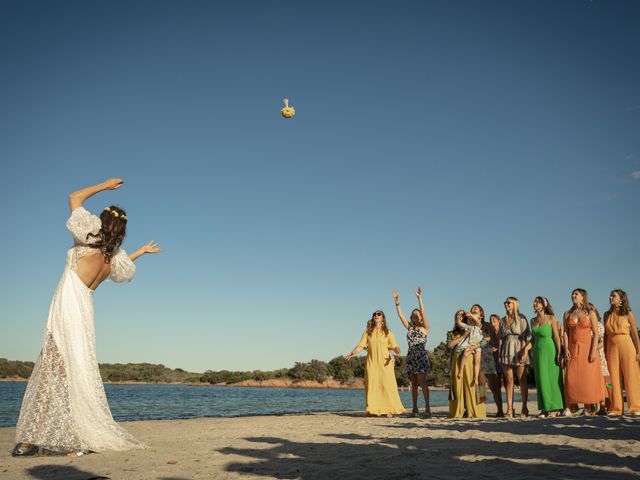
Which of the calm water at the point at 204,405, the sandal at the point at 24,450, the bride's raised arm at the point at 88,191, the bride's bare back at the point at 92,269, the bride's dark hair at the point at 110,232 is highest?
the bride's raised arm at the point at 88,191

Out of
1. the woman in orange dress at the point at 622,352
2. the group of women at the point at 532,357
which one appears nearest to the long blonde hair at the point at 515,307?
the group of women at the point at 532,357

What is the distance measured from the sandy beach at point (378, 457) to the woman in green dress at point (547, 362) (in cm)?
291

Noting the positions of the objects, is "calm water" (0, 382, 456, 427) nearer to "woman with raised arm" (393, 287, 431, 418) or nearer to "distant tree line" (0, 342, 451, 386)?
"woman with raised arm" (393, 287, 431, 418)

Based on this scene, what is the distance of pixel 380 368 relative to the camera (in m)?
12.1

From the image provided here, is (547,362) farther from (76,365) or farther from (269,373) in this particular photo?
(269,373)

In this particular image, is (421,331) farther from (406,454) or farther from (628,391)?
(406,454)

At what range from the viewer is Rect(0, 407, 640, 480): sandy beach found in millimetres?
4195

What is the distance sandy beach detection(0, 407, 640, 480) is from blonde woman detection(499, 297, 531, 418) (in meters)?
3.16

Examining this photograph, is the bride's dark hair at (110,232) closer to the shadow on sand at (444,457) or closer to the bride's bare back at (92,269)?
the bride's bare back at (92,269)

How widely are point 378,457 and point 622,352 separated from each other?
23.7ft

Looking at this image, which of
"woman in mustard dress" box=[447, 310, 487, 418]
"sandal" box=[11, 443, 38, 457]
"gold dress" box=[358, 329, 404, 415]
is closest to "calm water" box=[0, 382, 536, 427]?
"gold dress" box=[358, 329, 404, 415]

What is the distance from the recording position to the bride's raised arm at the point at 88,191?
600 centimetres

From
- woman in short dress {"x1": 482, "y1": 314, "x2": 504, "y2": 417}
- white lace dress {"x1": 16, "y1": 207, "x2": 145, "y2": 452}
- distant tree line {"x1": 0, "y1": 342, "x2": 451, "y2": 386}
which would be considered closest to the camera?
white lace dress {"x1": 16, "y1": 207, "x2": 145, "y2": 452}

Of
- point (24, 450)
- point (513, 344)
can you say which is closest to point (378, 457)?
point (24, 450)
